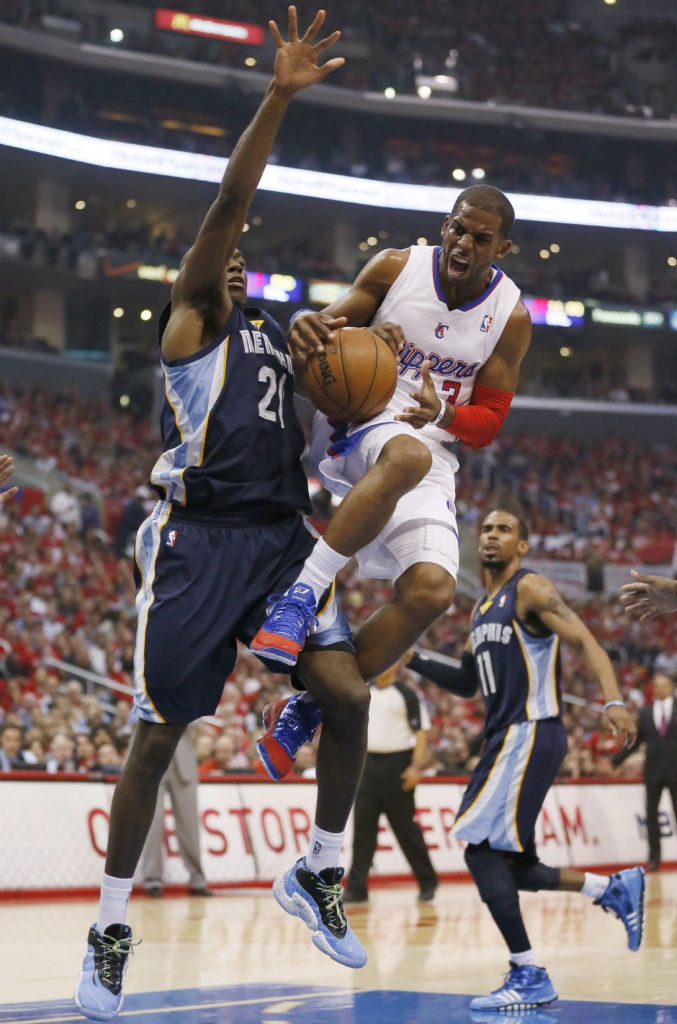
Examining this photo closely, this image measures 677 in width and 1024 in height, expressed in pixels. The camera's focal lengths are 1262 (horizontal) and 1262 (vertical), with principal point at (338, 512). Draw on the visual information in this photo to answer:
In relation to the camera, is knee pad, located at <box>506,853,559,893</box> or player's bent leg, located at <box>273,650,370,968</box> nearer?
player's bent leg, located at <box>273,650,370,968</box>

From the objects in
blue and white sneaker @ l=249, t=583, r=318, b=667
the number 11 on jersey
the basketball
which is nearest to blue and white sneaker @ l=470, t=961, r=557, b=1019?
the number 11 on jersey

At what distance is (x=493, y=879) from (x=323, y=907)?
2012mm

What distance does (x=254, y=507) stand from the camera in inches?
198

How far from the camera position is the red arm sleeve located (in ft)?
17.7

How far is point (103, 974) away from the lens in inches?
189

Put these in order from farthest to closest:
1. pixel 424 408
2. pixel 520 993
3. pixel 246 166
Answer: pixel 520 993 → pixel 424 408 → pixel 246 166

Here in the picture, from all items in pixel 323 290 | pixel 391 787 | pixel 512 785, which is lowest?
pixel 391 787

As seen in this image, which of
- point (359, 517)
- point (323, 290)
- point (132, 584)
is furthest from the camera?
point (323, 290)

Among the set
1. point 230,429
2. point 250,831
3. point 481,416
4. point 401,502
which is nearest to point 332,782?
point 401,502

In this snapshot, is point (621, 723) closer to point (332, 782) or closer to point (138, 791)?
point (332, 782)

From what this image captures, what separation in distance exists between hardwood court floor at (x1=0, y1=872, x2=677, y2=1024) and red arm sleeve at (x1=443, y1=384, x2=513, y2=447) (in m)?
2.63

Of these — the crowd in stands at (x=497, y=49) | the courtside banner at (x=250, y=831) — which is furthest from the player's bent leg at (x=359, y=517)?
the crowd in stands at (x=497, y=49)

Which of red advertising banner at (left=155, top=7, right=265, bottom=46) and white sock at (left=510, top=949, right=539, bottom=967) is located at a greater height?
red advertising banner at (left=155, top=7, right=265, bottom=46)

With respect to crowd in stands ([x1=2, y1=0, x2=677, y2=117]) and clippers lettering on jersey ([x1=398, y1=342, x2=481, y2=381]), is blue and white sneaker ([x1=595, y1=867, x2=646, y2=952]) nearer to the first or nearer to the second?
clippers lettering on jersey ([x1=398, y1=342, x2=481, y2=381])
